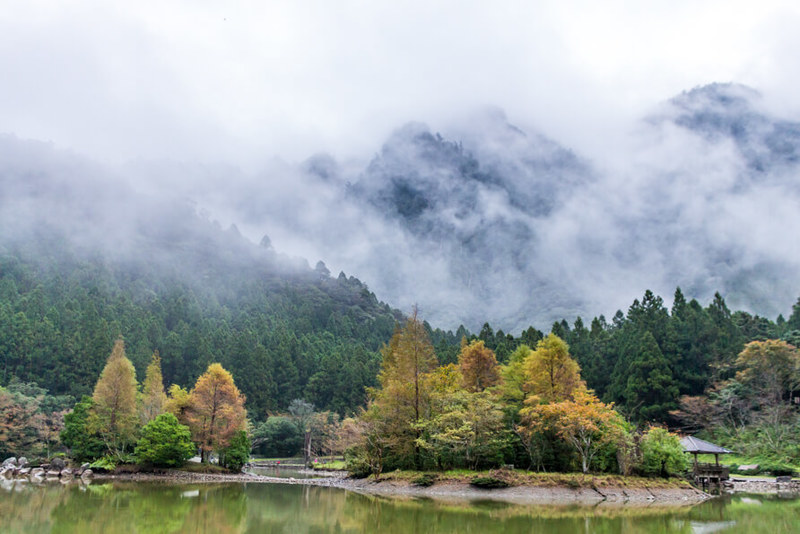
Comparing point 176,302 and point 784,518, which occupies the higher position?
point 176,302

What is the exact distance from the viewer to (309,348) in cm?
10219

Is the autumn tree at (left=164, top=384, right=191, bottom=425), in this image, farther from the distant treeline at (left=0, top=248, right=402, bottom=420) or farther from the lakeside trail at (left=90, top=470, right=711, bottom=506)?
the distant treeline at (left=0, top=248, right=402, bottom=420)

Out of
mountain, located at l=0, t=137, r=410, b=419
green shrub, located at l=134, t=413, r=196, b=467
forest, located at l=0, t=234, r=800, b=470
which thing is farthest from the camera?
mountain, located at l=0, t=137, r=410, b=419

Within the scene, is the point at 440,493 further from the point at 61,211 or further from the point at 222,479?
the point at 61,211

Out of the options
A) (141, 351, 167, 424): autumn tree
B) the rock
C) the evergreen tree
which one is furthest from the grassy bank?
the rock

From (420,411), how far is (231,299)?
4609 inches

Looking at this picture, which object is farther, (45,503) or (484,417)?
(484,417)

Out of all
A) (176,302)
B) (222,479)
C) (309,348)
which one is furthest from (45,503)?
(176,302)

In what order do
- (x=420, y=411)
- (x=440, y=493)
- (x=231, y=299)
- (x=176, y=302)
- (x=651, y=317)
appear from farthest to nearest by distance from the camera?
(x=231, y=299), (x=176, y=302), (x=651, y=317), (x=420, y=411), (x=440, y=493)

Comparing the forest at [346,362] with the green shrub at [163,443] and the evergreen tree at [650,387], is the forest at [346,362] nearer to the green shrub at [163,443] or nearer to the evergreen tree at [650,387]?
the evergreen tree at [650,387]

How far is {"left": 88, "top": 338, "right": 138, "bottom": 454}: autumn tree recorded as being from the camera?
42.4 meters

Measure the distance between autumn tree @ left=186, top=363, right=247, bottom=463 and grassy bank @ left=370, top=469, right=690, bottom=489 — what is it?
62.0 feet

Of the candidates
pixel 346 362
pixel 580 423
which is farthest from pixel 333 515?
pixel 346 362

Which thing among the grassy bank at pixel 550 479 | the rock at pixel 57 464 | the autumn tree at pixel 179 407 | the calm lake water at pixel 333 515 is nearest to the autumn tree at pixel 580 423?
the grassy bank at pixel 550 479
